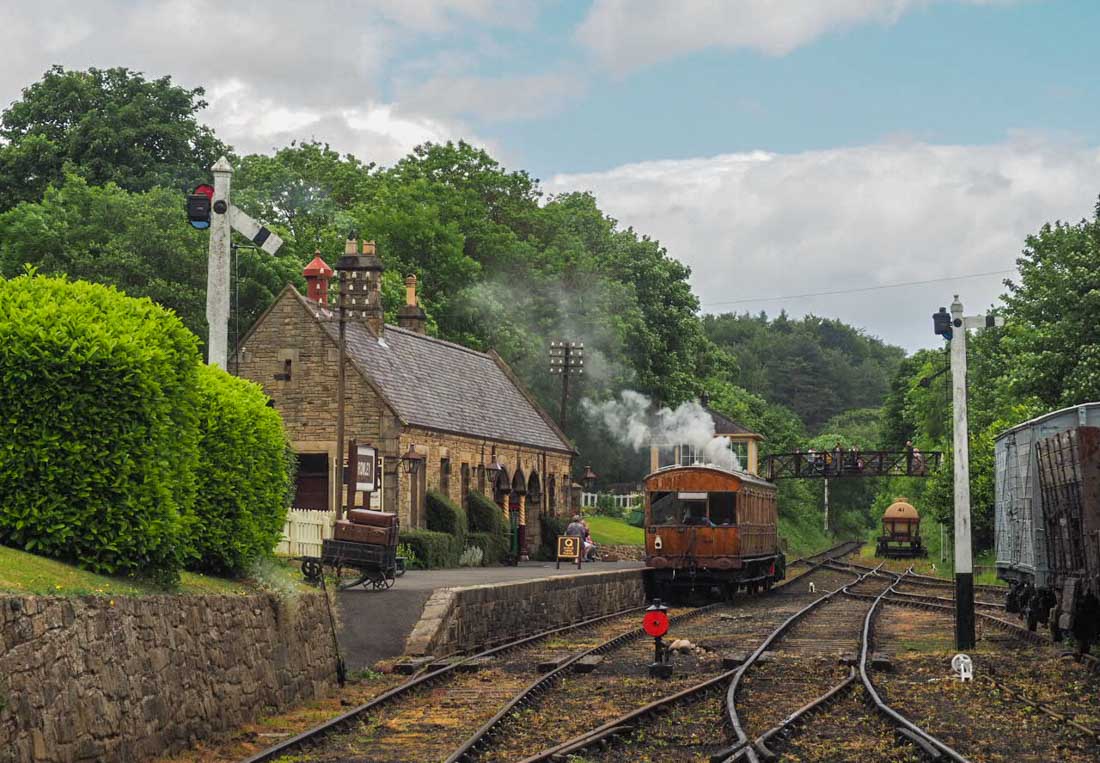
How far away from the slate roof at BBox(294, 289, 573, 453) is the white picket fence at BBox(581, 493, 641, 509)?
17.5 meters

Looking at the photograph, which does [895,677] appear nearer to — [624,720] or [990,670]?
[990,670]

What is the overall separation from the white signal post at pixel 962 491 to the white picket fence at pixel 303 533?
1221cm

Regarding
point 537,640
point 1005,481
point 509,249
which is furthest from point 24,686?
point 509,249

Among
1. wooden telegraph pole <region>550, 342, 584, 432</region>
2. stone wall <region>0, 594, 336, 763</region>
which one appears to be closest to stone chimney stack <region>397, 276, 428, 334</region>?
wooden telegraph pole <region>550, 342, 584, 432</region>

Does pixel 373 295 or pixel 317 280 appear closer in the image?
pixel 373 295

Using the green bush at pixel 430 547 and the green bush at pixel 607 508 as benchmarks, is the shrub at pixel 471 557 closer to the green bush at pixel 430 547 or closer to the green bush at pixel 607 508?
the green bush at pixel 430 547

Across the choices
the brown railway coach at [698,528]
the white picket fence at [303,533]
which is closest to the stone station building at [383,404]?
the brown railway coach at [698,528]

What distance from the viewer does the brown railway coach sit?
120 ft

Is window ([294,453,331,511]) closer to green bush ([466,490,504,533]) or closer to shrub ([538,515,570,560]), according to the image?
green bush ([466,490,504,533])

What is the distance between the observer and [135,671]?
1245 centimetres

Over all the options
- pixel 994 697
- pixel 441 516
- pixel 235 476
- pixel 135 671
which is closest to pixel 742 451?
pixel 441 516

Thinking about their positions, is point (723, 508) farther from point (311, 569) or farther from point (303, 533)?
point (311, 569)

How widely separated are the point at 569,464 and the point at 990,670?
122 ft

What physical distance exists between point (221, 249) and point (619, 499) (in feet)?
192
